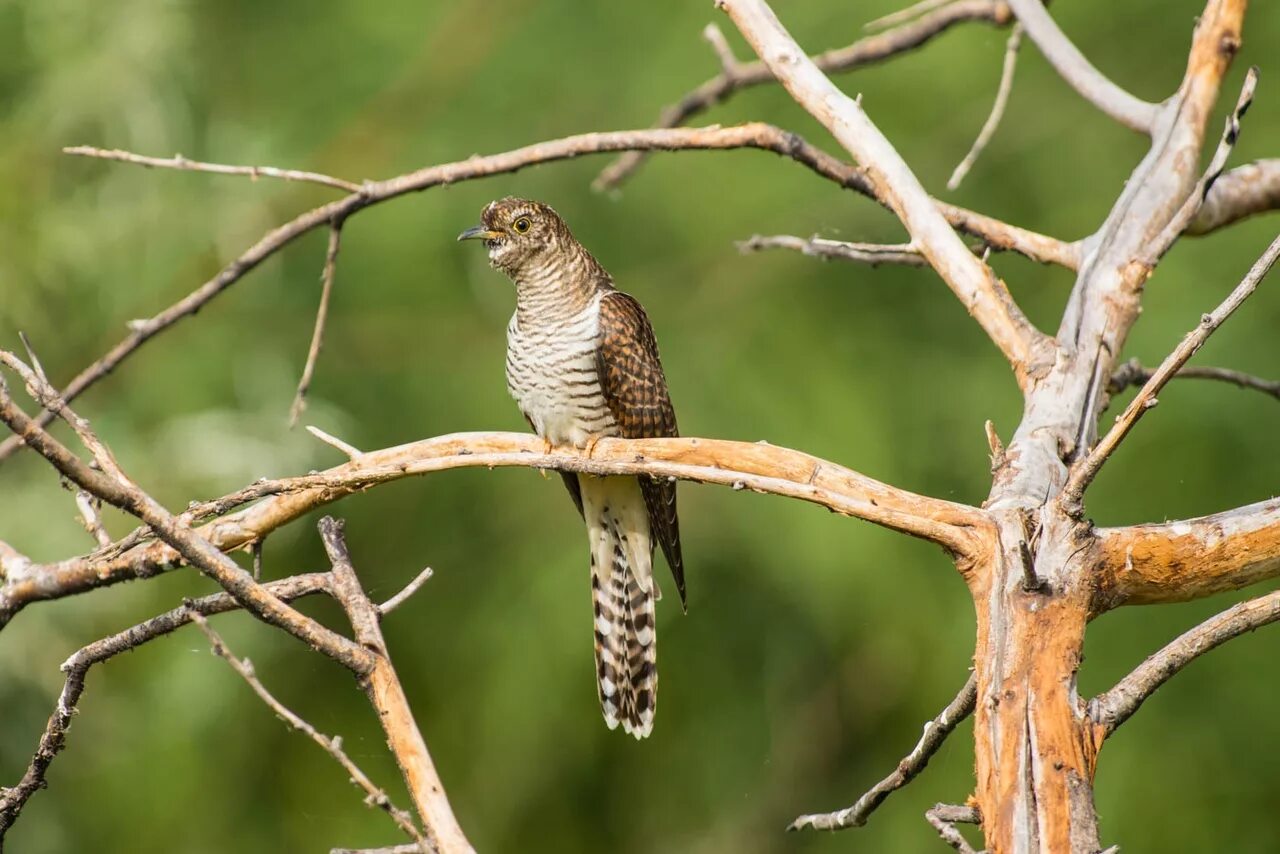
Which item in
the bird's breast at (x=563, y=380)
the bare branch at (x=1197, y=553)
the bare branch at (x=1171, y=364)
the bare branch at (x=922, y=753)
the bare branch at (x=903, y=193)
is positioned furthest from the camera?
the bird's breast at (x=563, y=380)

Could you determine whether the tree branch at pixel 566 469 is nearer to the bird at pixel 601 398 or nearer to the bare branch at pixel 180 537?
the bare branch at pixel 180 537

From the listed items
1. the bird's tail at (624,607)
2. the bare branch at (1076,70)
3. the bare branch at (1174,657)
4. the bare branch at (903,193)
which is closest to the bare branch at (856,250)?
the bare branch at (903,193)

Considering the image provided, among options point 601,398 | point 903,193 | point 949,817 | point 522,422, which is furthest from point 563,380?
point 522,422

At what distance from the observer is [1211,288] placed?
650 cm

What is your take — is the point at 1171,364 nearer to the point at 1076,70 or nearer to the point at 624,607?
the point at 1076,70

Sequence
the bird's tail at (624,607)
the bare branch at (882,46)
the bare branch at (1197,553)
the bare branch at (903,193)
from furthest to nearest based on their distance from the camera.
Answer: the bird's tail at (624,607)
the bare branch at (882,46)
the bare branch at (903,193)
the bare branch at (1197,553)

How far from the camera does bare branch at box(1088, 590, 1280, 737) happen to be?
202 centimetres

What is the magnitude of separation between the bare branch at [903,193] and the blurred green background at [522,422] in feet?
11.9

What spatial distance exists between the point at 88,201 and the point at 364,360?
1.59 metres

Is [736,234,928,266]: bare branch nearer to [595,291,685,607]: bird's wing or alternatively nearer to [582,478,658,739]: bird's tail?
[595,291,685,607]: bird's wing

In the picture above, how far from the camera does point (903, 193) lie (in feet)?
9.57

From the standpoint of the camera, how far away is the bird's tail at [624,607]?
4.27 m

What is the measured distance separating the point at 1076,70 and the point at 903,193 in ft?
2.96

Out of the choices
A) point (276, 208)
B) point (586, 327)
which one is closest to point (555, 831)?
point (276, 208)
